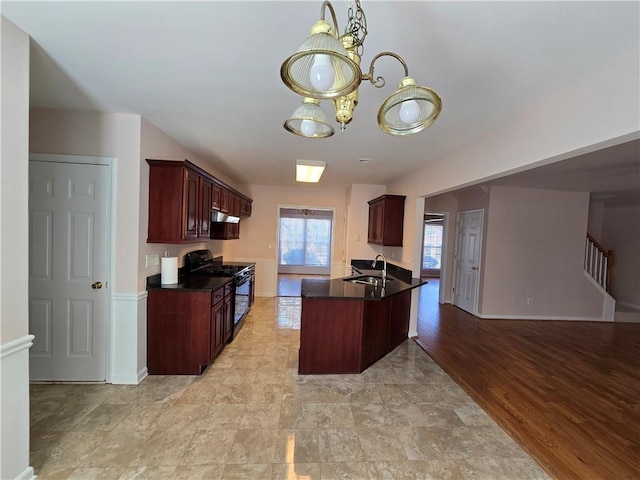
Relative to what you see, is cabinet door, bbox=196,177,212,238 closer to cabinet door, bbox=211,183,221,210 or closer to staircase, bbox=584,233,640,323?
cabinet door, bbox=211,183,221,210

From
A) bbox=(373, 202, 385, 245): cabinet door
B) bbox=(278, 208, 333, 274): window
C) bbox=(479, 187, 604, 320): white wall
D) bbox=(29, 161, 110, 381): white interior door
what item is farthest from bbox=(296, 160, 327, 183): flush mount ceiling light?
bbox=(278, 208, 333, 274): window

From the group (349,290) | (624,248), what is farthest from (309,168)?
(624,248)

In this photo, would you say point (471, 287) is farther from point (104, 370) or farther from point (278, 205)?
point (104, 370)

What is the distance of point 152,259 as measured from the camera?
9.79 feet

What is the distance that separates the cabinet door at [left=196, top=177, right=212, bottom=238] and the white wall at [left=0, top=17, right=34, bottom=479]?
1.71m

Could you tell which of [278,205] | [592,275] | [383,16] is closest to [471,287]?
[592,275]

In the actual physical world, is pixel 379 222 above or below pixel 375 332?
above

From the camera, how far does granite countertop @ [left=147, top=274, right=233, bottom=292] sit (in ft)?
9.57

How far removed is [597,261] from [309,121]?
7.17 m

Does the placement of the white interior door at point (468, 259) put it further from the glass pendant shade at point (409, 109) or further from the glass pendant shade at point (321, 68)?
the glass pendant shade at point (321, 68)

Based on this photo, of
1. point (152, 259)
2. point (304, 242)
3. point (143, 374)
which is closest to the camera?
point (143, 374)

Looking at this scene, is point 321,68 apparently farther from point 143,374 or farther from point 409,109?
point 143,374

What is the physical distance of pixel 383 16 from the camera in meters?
1.36

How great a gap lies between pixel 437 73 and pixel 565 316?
6058mm
